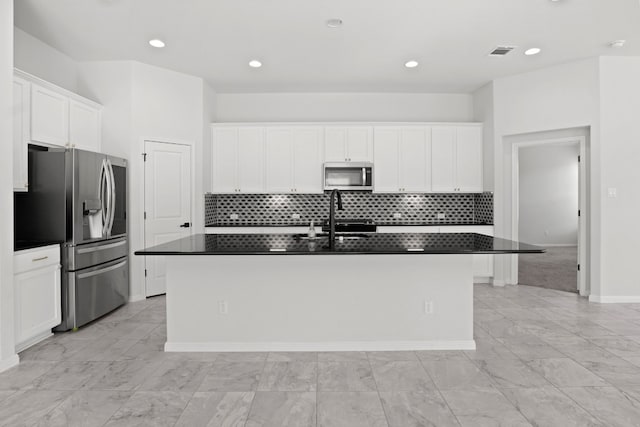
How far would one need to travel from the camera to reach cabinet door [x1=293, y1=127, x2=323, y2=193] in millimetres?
6207

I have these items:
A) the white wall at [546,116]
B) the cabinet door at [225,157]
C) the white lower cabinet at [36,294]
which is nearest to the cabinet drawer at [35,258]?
the white lower cabinet at [36,294]

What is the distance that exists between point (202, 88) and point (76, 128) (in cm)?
180

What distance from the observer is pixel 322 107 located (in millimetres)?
6520

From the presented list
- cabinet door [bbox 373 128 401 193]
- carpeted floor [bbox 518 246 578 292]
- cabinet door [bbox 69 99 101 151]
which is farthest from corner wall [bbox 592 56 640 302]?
cabinet door [bbox 69 99 101 151]

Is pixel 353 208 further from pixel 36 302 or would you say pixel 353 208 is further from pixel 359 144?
pixel 36 302

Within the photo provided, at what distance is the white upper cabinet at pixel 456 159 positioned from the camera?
6.25m

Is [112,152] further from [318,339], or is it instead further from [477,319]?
[477,319]

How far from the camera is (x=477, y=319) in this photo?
4.29 m

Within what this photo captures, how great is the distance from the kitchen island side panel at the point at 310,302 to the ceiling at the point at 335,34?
2296mm

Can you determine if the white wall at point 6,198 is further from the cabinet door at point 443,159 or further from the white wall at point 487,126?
the white wall at point 487,126

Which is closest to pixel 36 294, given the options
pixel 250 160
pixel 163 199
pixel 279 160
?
pixel 163 199

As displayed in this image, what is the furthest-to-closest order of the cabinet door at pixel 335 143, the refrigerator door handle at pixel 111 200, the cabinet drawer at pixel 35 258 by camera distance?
the cabinet door at pixel 335 143
the refrigerator door handle at pixel 111 200
the cabinet drawer at pixel 35 258

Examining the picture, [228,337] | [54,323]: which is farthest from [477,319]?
[54,323]

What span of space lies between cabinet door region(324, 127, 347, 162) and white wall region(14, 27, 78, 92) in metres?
3.44
